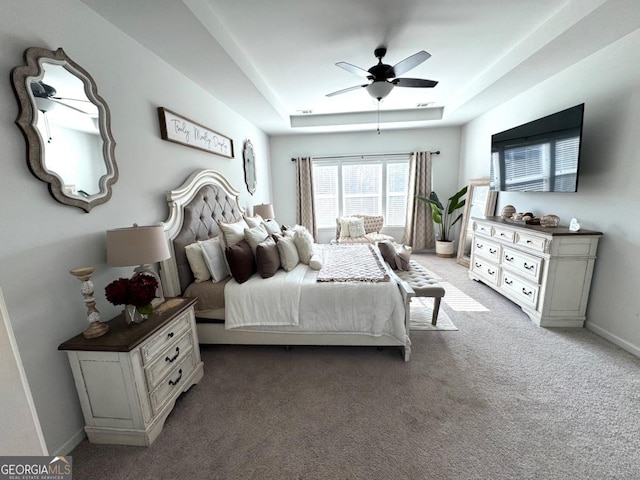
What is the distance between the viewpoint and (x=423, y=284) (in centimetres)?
248

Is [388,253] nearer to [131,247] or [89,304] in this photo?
[131,247]

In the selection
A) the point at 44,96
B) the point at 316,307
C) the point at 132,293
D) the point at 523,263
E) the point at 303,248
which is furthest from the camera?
the point at 523,263

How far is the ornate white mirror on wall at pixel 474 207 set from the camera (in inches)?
162

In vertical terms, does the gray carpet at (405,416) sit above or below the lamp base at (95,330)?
below

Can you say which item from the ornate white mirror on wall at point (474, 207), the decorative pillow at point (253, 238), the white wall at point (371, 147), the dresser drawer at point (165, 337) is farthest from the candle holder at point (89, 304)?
the ornate white mirror on wall at point (474, 207)

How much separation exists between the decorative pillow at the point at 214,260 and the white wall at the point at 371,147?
3439 millimetres

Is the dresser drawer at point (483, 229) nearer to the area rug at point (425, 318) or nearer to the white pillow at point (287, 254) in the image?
the area rug at point (425, 318)

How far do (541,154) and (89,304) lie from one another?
4.25 metres

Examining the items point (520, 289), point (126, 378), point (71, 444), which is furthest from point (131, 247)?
point (520, 289)

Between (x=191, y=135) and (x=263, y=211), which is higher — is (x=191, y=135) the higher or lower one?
the higher one

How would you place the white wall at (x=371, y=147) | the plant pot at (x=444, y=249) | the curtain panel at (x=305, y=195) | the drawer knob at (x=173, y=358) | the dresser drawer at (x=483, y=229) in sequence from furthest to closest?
1. the curtain panel at (x=305, y=195)
2. the white wall at (x=371, y=147)
3. the plant pot at (x=444, y=249)
4. the dresser drawer at (x=483, y=229)
5. the drawer knob at (x=173, y=358)

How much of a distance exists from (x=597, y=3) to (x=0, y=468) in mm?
3869

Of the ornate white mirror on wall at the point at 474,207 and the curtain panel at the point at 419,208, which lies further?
the curtain panel at the point at 419,208

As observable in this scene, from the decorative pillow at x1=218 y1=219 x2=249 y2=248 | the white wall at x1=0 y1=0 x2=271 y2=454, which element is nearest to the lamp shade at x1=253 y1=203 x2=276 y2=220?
the decorative pillow at x1=218 y1=219 x2=249 y2=248
